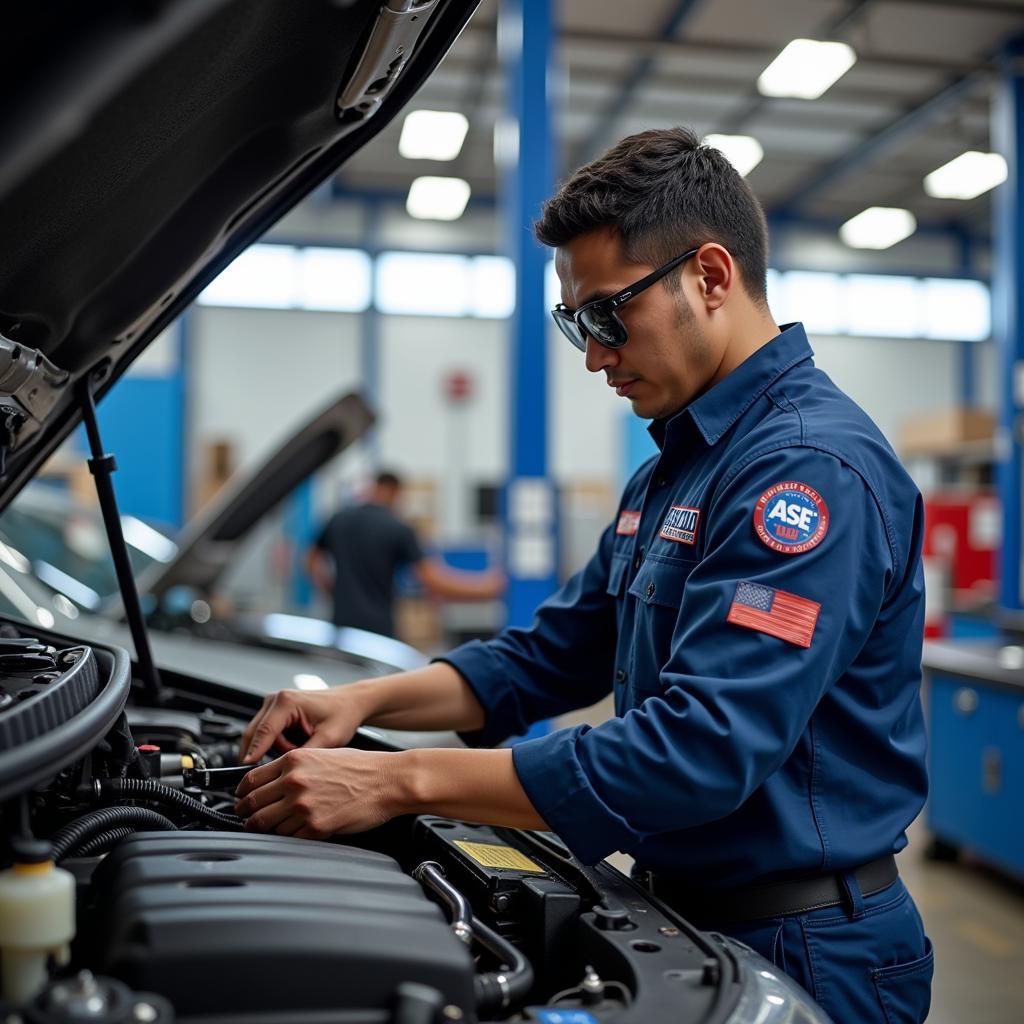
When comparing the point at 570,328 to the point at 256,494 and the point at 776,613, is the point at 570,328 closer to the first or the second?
the point at 776,613

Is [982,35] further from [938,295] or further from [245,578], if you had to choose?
[245,578]

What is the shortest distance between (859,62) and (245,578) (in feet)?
23.0

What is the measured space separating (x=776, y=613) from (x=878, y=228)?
12.3 meters

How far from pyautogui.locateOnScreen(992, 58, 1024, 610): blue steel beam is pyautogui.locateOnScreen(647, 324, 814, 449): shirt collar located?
196 inches

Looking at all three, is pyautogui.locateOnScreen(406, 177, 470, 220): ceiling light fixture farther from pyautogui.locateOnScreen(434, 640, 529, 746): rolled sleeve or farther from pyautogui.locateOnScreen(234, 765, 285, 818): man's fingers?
pyautogui.locateOnScreen(234, 765, 285, 818): man's fingers

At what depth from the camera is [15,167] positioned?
2.10 ft

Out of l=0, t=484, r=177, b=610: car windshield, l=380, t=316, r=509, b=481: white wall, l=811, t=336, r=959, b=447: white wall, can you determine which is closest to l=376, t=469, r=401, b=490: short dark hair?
l=0, t=484, r=177, b=610: car windshield

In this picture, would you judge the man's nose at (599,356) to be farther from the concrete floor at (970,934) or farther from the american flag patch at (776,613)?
the concrete floor at (970,934)

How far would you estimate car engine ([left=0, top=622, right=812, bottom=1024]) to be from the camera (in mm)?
745

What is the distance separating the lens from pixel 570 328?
1396 mm

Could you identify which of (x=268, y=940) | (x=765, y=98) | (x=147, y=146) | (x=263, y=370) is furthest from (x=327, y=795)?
(x=263, y=370)

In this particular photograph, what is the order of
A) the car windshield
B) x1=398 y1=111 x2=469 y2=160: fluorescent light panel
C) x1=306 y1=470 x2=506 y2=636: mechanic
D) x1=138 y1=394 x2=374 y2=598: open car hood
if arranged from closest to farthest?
x1=138 y1=394 x2=374 y2=598: open car hood → the car windshield → x1=306 y1=470 x2=506 y2=636: mechanic → x1=398 y1=111 x2=469 y2=160: fluorescent light panel

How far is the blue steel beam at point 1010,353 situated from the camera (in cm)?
577

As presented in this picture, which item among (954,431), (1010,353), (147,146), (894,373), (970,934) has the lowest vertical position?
(970,934)
